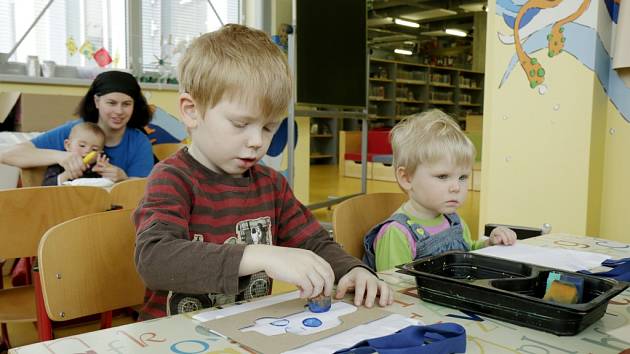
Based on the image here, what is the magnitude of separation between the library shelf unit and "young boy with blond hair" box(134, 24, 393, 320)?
9949 millimetres

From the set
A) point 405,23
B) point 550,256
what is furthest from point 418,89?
point 550,256

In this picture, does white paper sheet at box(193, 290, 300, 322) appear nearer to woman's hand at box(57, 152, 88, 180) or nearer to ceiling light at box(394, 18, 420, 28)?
woman's hand at box(57, 152, 88, 180)

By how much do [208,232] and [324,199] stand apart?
4691 millimetres

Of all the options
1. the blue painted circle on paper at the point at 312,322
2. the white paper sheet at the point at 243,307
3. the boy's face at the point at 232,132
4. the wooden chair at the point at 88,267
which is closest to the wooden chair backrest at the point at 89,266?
the wooden chair at the point at 88,267

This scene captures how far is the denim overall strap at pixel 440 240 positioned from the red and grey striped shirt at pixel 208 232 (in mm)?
281

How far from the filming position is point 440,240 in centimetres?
130

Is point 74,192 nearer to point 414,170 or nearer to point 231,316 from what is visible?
point 414,170

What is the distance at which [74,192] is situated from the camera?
1539 mm

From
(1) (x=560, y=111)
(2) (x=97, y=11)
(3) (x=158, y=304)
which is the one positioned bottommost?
(3) (x=158, y=304)

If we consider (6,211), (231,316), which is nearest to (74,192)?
(6,211)

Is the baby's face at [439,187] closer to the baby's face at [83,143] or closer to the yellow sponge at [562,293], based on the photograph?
the yellow sponge at [562,293]

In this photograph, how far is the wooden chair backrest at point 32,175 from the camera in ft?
7.82

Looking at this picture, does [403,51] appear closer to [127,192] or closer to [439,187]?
[127,192]

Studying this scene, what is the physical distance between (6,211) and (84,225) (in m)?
0.54
